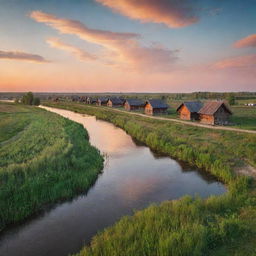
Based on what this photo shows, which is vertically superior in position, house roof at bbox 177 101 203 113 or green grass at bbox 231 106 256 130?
house roof at bbox 177 101 203 113

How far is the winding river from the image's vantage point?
35.3 feet

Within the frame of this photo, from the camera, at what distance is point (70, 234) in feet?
37.2

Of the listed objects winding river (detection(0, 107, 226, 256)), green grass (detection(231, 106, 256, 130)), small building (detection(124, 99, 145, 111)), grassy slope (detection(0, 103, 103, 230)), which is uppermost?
small building (detection(124, 99, 145, 111))

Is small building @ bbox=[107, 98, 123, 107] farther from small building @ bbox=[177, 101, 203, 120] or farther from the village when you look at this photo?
small building @ bbox=[177, 101, 203, 120]

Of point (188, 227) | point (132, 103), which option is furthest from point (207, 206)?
point (132, 103)

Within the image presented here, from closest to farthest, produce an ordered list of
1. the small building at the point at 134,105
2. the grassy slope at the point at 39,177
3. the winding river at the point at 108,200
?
the winding river at the point at 108,200, the grassy slope at the point at 39,177, the small building at the point at 134,105

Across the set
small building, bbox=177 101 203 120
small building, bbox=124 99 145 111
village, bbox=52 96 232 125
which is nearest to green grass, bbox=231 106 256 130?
village, bbox=52 96 232 125

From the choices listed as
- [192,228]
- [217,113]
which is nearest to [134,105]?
[217,113]

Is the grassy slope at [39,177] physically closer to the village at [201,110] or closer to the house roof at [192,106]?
the village at [201,110]

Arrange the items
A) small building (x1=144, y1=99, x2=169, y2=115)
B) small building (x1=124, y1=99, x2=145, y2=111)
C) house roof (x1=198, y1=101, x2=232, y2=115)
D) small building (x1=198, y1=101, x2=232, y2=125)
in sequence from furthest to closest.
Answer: small building (x1=124, y1=99, x2=145, y2=111), small building (x1=144, y1=99, x2=169, y2=115), small building (x1=198, y1=101, x2=232, y2=125), house roof (x1=198, y1=101, x2=232, y2=115)

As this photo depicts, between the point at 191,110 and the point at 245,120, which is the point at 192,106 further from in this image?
the point at 245,120

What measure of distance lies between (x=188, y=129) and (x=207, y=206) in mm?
23564

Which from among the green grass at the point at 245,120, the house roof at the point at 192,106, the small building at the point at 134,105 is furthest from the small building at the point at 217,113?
the small building at the point at 134,105

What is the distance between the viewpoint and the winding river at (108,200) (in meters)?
10.8
